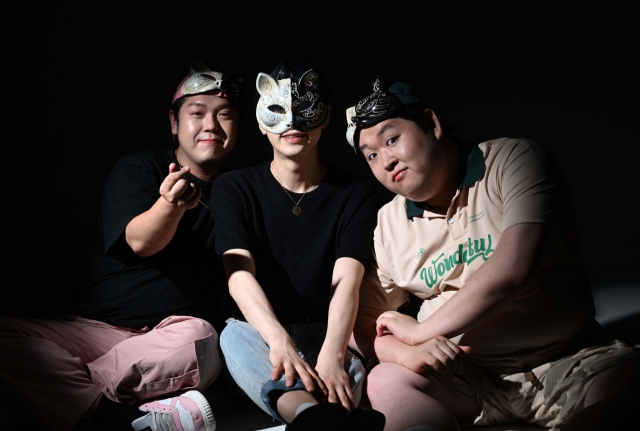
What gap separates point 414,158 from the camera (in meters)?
1.91

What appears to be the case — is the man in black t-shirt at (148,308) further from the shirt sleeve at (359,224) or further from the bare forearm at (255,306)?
the shirt sleeve at (359,224)

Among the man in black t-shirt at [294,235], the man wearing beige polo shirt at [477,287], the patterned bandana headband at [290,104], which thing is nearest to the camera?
the man wearing beige polo shirt at [477,287]

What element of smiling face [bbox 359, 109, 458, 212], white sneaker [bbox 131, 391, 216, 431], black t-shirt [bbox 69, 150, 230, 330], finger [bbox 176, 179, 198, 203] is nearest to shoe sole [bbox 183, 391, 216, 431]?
white sneaker [bbox 131, 391, 216, 431]

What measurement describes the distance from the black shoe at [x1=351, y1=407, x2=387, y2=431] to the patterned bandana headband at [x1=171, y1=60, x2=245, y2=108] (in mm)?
1125

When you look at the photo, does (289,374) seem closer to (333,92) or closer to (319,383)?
(319,383)

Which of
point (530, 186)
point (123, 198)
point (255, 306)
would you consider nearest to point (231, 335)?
point (255, 306)

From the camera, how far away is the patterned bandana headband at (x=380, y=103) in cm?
196

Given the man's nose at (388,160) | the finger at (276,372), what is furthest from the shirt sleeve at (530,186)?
the finger at (276,372)

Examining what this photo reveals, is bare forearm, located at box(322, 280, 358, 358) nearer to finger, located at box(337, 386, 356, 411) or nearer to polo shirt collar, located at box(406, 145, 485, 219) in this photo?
finger, located at box(337, 386, 356, 411)

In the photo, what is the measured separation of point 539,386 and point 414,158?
0.68m

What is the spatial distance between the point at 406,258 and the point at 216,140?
719 millimetres

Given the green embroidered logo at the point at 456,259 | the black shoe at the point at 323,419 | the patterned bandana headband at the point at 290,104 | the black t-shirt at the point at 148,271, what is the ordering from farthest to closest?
the black t-shirt at the point at 148,271
the patterned bandana headband at the point at 290,104
the green embroidered logo at the point at 456,259
the black shoe at the point at 323,419

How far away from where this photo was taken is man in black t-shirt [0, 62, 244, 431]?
198 cm

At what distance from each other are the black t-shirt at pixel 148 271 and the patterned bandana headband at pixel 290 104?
13.7 inches
